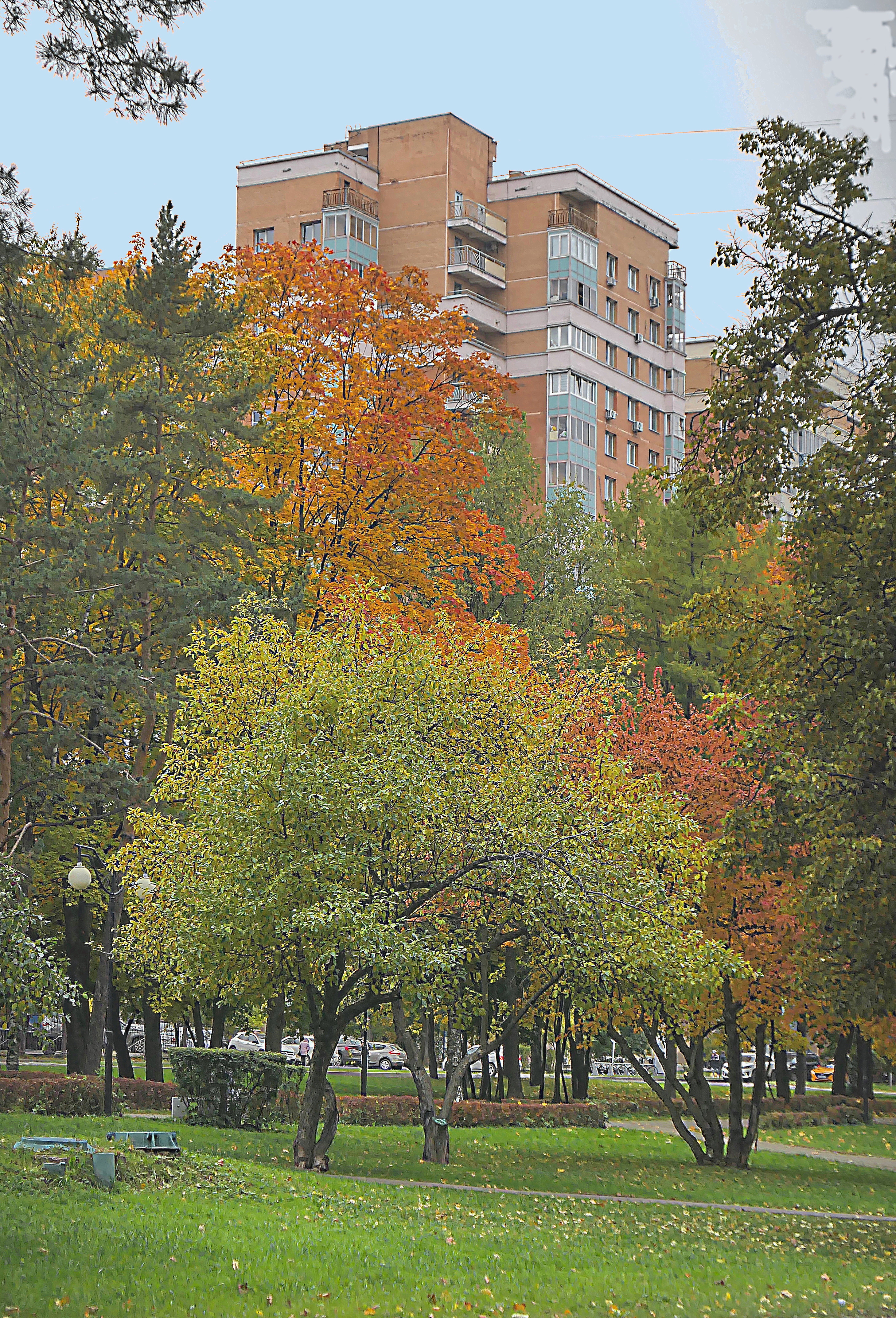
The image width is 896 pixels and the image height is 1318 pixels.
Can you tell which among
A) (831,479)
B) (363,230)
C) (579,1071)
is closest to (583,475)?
(363,230)

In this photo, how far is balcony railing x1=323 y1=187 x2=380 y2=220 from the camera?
70.8 metres

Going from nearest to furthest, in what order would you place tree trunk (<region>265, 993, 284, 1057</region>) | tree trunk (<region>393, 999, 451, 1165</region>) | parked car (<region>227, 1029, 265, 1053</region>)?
tree trunk (<region>393, 999, 451, 1165</region>)
tree trunk (<region>265, 993, 284, 1057</region>)
parked car (<region>227, 1029, 265, 1053</region>)

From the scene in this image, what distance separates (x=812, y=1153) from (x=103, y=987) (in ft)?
51.6

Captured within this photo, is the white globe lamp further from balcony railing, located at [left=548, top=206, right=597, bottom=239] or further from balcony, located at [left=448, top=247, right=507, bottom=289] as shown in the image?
balcony railing, located at [left=548, top=206, right=597, bottom=239]

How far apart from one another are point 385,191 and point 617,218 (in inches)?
521

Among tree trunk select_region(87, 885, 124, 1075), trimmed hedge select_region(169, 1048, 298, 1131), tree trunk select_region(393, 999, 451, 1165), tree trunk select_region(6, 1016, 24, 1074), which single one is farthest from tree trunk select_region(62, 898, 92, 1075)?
tree trunk select_region(393, 999, 451, 1165)

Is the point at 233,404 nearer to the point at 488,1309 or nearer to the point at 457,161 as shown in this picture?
the point at 488,1309

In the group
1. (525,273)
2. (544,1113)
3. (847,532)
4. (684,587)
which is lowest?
(544,1113)

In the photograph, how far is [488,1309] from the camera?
10234mm

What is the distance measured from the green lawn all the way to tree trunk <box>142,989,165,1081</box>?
422 inches

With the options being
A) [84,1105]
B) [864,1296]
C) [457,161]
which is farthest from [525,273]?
[864,1296]

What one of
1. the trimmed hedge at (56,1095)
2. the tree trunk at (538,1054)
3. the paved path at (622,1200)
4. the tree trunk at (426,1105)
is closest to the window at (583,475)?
the tree trunk at (538,1054)

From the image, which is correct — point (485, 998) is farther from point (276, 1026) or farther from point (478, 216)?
point (478, 216)

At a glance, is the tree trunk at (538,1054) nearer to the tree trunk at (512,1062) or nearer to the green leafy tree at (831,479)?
the tree trunk at (512,1062)
